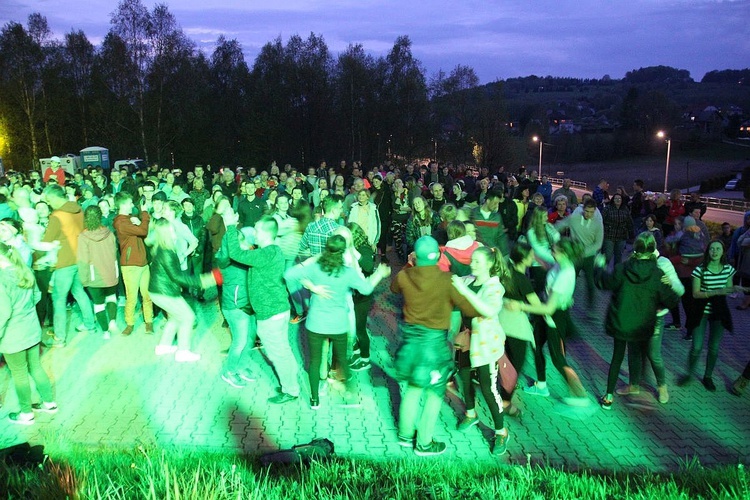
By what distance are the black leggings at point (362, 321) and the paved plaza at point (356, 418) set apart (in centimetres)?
28

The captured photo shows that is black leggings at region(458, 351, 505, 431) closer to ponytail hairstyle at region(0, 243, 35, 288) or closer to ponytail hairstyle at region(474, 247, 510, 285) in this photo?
ponytail hairstyle at region(474, 247, 510, 285)

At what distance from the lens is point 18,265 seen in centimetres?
557

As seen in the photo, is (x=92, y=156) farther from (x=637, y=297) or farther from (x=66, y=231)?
(x=637, y=297)

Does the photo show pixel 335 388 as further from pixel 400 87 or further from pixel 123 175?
pixel 400 87

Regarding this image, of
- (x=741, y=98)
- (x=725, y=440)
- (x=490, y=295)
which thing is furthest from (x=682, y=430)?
(x=741, y=98)

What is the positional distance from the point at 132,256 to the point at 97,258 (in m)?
0.45

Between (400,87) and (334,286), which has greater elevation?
(400,87)

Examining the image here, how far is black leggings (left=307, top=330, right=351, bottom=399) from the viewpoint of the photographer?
5.84 meters

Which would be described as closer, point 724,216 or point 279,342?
point 279,342

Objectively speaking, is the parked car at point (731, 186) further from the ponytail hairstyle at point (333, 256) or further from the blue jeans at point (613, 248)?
the ponytail hairstyle at point (333, 256)

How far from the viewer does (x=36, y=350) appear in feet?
19.4

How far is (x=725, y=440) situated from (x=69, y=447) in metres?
5.71

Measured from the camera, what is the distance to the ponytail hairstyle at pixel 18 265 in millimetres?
5461

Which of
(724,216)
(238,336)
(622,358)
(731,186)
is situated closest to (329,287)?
(238,336)
